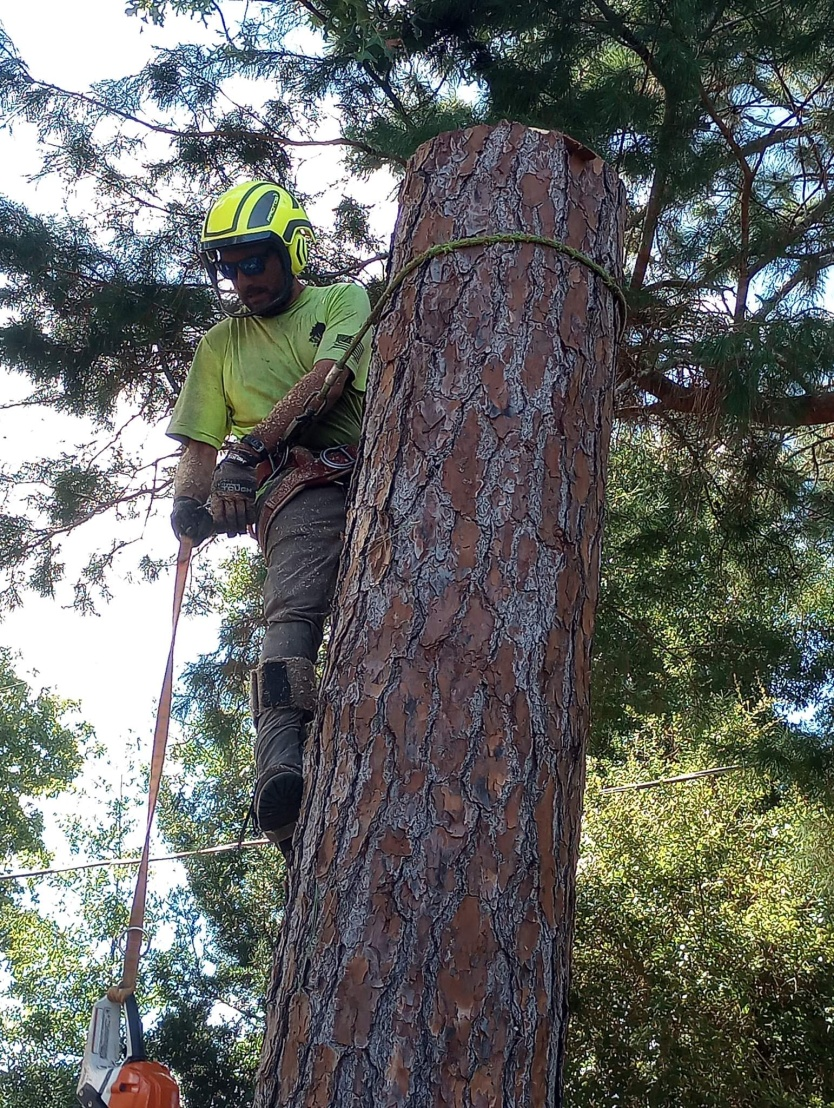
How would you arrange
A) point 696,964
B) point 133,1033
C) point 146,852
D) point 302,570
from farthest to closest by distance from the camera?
1. point 696,964
2. point 302,570
3. point 146,852
4. point 133,1033

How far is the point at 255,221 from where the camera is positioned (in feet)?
8.46

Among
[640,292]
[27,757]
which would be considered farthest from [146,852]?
[27,757]

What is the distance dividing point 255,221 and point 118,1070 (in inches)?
68.0

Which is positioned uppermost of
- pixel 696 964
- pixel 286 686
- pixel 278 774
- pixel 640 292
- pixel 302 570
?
pixel 640 292

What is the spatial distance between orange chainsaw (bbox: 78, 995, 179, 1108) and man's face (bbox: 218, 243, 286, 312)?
1519 mm

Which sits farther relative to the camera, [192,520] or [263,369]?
[263,369]

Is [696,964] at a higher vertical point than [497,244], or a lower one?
higher

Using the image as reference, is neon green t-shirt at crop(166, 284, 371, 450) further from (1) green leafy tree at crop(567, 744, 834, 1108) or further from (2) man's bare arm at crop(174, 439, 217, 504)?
(1) green leafy tree at crop(567, 744, 834, 1108)

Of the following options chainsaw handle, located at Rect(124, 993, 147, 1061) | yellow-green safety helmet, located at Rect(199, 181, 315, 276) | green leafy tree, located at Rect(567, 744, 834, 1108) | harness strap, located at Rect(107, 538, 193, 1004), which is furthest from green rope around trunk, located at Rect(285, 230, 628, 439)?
green leafy tree, located at Rect(567, 744, 834, 1108)

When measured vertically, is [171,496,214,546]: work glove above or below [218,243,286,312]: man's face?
below

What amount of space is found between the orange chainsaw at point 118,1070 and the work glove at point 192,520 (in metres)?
0.99

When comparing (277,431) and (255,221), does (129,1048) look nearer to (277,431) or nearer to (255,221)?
(277,431)

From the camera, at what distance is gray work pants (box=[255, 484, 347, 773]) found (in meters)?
2.34

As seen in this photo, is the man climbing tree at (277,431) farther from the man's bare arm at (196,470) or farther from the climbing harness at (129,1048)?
the climbing harness at (129,1048)
